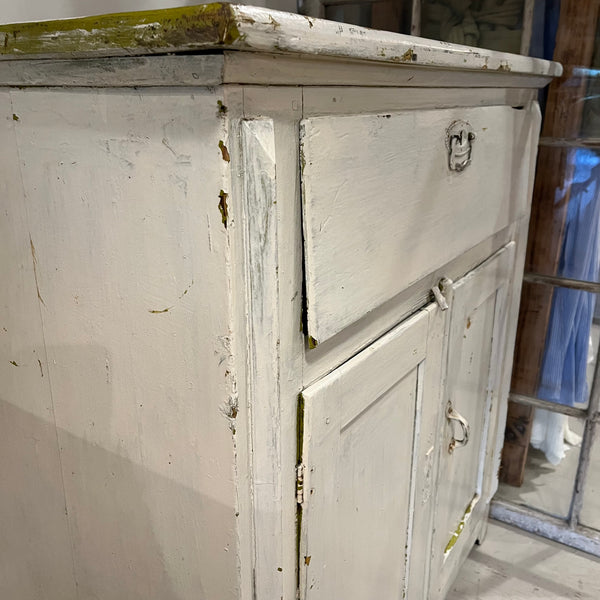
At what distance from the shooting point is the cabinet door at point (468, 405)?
96 cm

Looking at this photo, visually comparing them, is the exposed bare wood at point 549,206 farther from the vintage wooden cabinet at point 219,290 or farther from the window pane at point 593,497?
the vintage wooden cabinet at point 219,290

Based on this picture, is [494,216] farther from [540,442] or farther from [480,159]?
[540,442]

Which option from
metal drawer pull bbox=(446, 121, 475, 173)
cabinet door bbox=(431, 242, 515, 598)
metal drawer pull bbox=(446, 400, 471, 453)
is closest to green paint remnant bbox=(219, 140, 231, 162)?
metal drawer pull bbox=(446, 121, 475, 173)

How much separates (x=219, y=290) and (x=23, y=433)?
0.39m

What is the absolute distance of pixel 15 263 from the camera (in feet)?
2.03

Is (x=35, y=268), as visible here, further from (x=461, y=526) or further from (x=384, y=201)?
(x=461, y=526)

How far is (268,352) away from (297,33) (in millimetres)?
252

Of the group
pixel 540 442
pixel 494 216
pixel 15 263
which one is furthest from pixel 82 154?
pixel 540 442

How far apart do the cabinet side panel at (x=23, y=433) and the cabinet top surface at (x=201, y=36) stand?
0.11 metres

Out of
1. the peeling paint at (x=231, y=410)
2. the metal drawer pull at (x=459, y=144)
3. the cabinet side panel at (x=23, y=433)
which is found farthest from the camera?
the metal drawer pull at (x=459, y=144)

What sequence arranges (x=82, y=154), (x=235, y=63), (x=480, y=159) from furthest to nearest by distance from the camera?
(x=480, y=159) → (x=82, y=154) → (x=235, y=63)

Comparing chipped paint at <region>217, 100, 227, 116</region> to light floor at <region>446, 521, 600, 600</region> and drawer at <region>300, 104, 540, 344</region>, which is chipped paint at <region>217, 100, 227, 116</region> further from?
light floor at <region>446, 521, 600, 600</region>

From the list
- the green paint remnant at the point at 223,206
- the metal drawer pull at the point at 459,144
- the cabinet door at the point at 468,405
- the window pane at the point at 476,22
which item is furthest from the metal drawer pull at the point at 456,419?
the window pane at the point at 476,22

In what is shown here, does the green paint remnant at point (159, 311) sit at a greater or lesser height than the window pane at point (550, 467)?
greater
